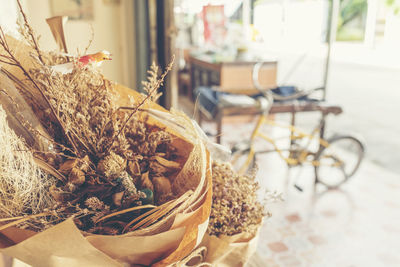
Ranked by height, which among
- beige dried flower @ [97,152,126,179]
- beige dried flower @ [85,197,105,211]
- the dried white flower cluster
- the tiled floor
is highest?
beige dried flower @ [97,152,126,179]

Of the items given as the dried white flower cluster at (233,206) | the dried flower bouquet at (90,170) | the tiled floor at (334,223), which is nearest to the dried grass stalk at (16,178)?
the dried flower bouquet at (90,170)

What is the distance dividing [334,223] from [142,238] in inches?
97.2

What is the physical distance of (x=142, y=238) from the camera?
0.48 meters

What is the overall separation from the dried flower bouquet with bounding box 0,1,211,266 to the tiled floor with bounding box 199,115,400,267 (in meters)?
1.55

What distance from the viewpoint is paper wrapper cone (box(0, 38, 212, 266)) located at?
0.45 m

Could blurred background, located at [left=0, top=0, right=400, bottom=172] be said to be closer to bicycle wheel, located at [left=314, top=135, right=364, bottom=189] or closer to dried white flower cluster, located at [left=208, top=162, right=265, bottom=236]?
dried white flower cluster, located at [left=208, top=162, right=265, bottom=236]

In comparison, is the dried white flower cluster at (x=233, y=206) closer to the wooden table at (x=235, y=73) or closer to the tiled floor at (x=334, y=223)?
the tiled floor at (x=334, y=223)

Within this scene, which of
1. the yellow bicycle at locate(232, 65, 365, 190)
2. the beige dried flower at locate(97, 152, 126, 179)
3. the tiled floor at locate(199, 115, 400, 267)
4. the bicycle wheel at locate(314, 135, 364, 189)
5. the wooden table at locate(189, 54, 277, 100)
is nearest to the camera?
the beige dried flower at locate(97, 152, 126, 179)

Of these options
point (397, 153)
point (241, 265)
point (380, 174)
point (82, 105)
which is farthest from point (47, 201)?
point (397, 153)

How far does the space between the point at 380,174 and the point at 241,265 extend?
340 centimetres

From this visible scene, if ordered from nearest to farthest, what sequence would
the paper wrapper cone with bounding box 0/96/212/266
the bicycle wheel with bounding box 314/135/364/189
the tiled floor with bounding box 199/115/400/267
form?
the paper wrapper cone with bounding box 0/96/212/266 < the tiled floor with bounding box 199/115/400/267 < the bicycle wheel with bounding box 314/135/364/189

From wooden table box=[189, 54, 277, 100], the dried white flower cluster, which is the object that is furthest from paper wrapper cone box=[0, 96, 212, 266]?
wooden table box=[189, 54, 277, 100]

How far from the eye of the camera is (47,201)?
0.53 metres

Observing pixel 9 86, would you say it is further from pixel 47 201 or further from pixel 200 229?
pixel 200 229
